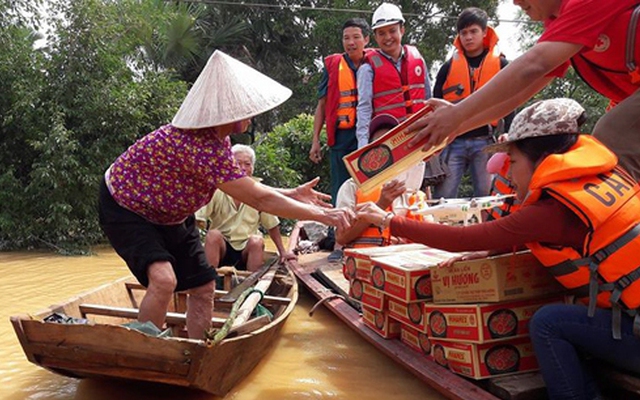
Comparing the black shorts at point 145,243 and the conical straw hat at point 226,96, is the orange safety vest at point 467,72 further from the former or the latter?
the black shorts at point 145,243

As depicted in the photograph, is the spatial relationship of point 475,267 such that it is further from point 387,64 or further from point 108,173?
point 387,64

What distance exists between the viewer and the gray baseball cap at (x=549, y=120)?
90.4 inches

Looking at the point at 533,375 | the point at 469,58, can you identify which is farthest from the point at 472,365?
the point at 469,58

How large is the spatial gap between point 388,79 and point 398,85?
11 cm

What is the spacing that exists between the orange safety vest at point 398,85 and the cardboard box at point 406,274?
2.50m

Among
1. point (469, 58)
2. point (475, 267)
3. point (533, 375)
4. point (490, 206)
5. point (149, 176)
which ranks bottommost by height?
point (533, 375)

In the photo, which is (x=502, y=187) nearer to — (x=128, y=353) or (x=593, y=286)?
(x=593, y=286)

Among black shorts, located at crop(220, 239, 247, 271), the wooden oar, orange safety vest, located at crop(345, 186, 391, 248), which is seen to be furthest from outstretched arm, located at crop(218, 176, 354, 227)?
black shorts, located at crop(220, 239, 247, 271)

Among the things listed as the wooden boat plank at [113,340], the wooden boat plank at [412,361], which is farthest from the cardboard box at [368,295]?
the wooden boat plank at [113,340]

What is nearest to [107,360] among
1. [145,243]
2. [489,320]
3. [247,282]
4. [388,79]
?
[145,243]

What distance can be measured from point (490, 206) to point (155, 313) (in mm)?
1800

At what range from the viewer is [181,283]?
10.7 ft

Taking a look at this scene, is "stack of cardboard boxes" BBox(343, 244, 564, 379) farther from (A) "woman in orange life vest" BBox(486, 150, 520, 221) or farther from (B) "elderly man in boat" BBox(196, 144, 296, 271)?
(B) "elderly man in boat" BBox(196, 144, 296, 271)

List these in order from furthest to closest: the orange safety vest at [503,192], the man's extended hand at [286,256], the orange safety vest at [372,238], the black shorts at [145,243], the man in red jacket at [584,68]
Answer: the man's extended hand at [286,256] < the orange safety vest at [372,238] < the orange safety vest at [503,192] < the black shorts at [145,243] < the man in red jacket at [584,68]
